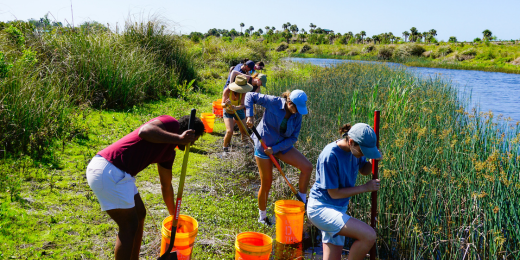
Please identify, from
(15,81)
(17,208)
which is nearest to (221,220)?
(17,208)

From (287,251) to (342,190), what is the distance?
135cm

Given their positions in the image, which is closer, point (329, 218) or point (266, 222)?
point (329, 218)

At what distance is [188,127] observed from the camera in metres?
2.53

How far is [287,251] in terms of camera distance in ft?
11.9

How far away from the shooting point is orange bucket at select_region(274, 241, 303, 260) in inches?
140

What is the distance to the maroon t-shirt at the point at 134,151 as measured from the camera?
2293mm

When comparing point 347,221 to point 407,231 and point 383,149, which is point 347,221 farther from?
point 383,149

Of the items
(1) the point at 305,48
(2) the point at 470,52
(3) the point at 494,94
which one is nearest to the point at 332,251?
(3) the point at 494,94

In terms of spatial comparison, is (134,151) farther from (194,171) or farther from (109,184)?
(194,171)

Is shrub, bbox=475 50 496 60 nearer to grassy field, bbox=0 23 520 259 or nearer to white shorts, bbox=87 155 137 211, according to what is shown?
grassy field, bbox=0 23 520 259

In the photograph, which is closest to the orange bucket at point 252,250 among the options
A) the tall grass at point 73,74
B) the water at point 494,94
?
the tall grass at point 73,74

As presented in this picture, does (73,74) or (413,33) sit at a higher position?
(413,33)

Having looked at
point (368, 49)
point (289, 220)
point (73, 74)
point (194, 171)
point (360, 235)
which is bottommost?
point (194, 171)

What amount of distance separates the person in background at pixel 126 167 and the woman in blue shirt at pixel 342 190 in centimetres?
105
